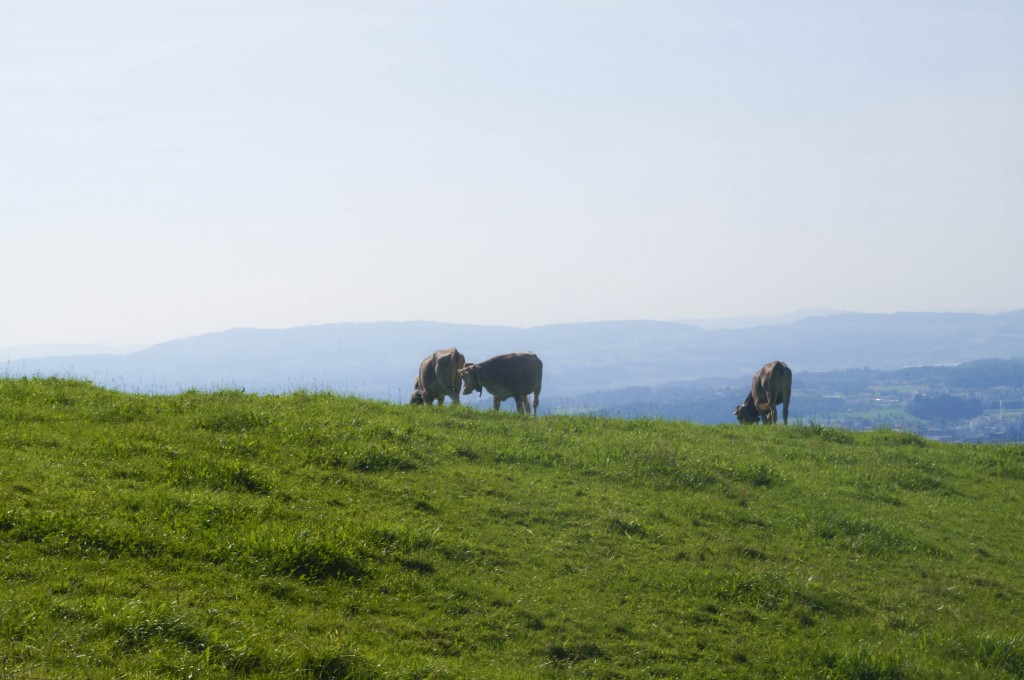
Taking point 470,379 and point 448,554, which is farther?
point 470,379

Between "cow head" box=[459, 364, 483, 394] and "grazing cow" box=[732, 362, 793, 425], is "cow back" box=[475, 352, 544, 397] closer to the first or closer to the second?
"cow head" box=[459, 364, 483, 394]

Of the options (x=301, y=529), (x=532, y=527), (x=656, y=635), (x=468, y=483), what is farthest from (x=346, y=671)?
(x=468, y=483)

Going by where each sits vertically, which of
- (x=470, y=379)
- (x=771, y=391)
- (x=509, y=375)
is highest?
(x=509, y=375)

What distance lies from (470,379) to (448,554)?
56.2ft

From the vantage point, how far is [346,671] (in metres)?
8.84

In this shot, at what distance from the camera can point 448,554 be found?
39.0ft

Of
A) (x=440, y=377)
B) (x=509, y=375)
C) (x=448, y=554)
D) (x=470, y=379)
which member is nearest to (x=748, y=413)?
(x=509, y=375)

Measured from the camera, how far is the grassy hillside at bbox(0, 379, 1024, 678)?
9211 mm

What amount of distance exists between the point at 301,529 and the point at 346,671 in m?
2.87

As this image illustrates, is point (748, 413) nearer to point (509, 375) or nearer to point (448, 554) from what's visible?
point (509, 375)

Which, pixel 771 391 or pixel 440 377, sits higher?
pixel 440 377

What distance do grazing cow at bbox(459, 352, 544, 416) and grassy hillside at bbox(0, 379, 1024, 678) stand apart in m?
10.7

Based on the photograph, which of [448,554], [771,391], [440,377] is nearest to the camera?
[448,554]

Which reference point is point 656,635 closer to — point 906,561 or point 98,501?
point 906,561
